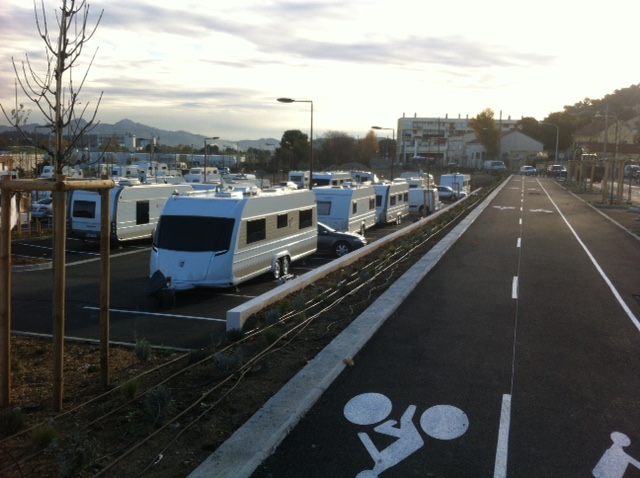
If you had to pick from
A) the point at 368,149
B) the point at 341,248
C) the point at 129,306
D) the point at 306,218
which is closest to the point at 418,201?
the point at 341,248

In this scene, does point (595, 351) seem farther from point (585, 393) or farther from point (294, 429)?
point (294, 429)

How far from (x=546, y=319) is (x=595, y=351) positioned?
2.13 meters

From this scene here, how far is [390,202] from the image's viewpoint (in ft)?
125

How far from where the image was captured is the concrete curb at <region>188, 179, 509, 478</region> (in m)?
5.93

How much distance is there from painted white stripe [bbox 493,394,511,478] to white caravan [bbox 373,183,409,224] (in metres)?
29.2

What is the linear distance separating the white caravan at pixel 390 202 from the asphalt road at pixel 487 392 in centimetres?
2080

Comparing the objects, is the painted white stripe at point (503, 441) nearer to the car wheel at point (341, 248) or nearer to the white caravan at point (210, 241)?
the white caravan at point (210, 241)

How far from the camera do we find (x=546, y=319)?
1245 cm

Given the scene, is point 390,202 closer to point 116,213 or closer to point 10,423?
point 116,213

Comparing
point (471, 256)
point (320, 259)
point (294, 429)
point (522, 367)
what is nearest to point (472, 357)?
point (522, 367)

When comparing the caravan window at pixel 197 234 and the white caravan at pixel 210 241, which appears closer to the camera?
the white caravan at pixel 210 241

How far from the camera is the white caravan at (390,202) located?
37.2 m

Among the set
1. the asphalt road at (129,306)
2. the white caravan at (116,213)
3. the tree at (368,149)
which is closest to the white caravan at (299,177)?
the white caravan at (116,213)

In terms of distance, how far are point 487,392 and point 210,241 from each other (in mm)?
10181
